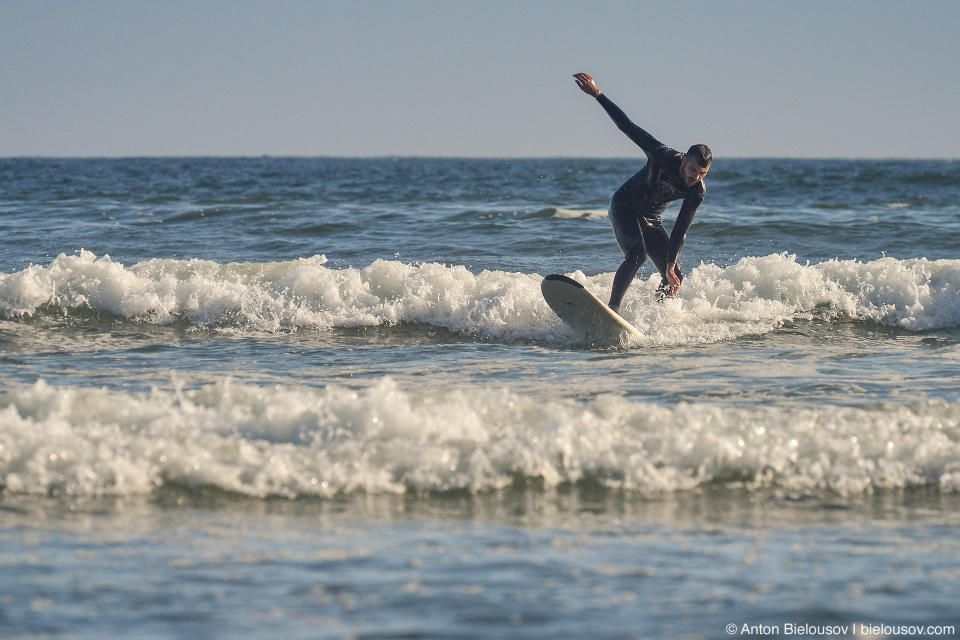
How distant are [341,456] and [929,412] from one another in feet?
11.5

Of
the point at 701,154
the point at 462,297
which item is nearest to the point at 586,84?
the point at 701,154

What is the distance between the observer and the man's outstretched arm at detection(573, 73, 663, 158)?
7.82 metres

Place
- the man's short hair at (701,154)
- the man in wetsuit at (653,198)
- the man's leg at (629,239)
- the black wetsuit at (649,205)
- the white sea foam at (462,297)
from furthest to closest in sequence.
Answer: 1. the white sea foam at (462,297)
2. the man's leg at (629,239)
3. the black wetsuit at (649,205)
4. the man in wetsuit at (653,198)
5. the man's short hair at (701,154)

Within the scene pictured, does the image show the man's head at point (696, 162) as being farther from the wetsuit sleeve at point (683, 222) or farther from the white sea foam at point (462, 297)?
the white sea foam at point (462, 297)

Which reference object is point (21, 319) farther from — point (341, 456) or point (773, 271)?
point (773, 271)

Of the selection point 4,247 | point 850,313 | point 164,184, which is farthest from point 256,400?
point 164,184

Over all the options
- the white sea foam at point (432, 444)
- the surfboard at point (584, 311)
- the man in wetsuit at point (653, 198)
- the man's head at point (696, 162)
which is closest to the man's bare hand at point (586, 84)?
the man in wetsuit at point (653, 198)

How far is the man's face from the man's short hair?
3cm

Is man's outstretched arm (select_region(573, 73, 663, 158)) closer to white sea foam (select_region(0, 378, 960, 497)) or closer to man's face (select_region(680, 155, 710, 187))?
man's face (select_region(680, 155, 710, 187))

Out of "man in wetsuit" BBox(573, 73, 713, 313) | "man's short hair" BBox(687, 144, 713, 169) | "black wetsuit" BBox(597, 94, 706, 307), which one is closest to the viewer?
"man's short hair" BBox(687, 144, 713, 169)

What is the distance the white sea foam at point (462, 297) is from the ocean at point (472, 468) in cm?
5

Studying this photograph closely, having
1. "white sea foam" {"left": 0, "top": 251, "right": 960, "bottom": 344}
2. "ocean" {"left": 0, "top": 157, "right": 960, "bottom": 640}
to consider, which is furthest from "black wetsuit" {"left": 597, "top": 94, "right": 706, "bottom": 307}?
"white sea foam" {"left": 0, "top": 251, "right": 960, "bottom": 344}

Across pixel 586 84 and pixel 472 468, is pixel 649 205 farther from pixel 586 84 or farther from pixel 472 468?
pixel 472 468

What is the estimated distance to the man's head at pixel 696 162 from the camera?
25.0 feet
